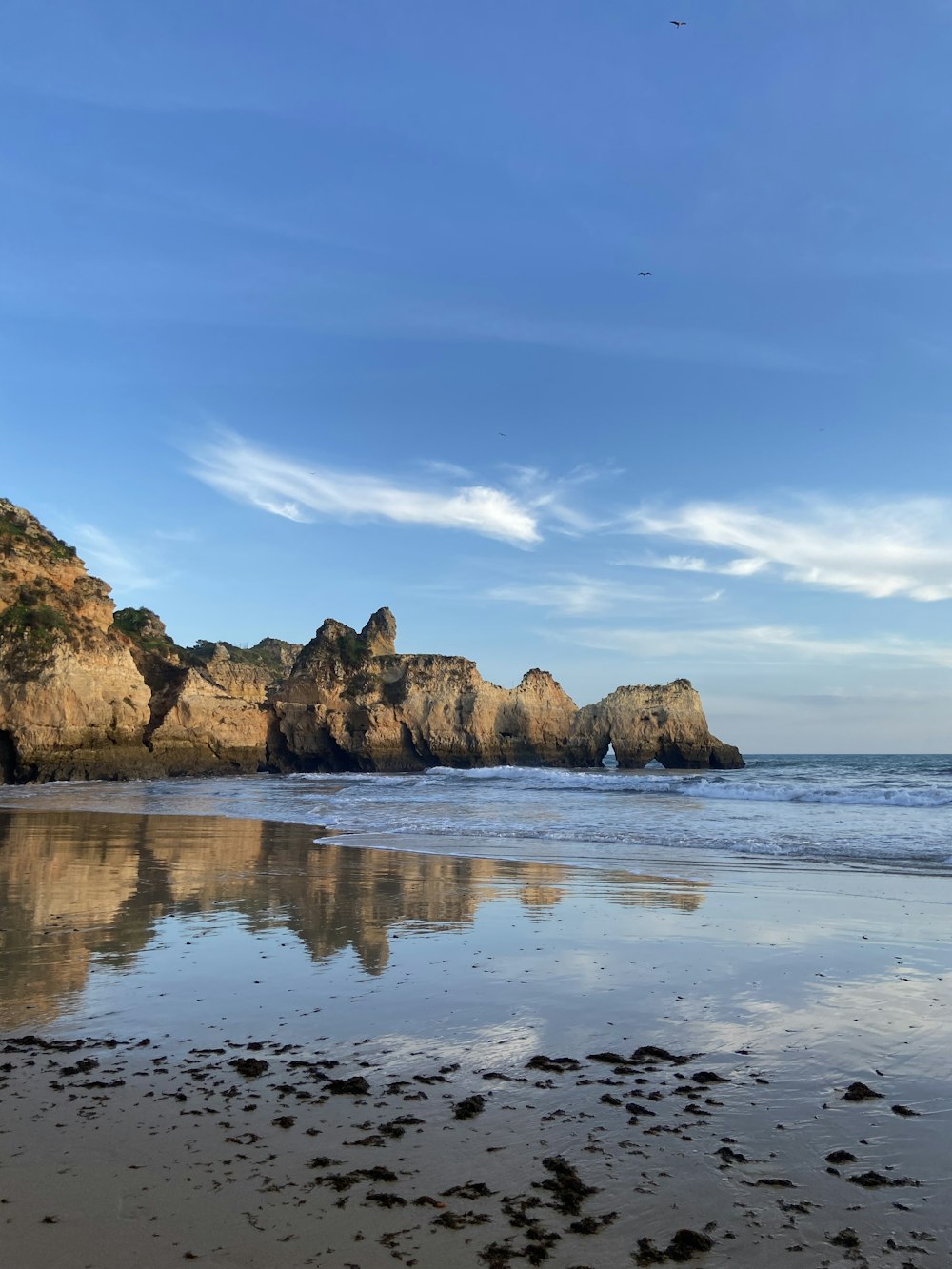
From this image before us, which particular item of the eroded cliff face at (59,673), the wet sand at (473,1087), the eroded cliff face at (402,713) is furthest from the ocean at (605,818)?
the eroded cliff face at (402,713)

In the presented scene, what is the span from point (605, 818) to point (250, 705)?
3761cm

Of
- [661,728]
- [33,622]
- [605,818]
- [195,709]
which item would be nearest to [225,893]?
[605,818]

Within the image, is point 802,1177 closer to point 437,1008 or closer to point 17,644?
point 437,1008

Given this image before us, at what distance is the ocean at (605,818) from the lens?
41.9 ft

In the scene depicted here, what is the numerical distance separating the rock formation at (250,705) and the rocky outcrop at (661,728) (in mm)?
94

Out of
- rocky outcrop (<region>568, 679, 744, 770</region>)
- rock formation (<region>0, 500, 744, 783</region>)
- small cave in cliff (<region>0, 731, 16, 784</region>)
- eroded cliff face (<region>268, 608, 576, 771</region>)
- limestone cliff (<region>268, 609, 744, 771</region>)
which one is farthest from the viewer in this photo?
rocky outcrop (<region>568, 679, 744, 770</region>)

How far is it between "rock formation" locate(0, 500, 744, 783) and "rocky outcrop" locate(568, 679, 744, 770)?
3.7 inches

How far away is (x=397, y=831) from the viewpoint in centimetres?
1653

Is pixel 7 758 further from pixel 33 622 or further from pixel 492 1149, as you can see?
pixel 492 1149

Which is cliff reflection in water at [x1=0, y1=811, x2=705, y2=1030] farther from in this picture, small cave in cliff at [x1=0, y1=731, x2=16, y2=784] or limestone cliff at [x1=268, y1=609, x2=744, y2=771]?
limestone cliff at [x1=268, y1=609, x2=744, y2=771]

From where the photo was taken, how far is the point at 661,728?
60.9 metres

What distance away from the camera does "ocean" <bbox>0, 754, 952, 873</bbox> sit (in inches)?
503

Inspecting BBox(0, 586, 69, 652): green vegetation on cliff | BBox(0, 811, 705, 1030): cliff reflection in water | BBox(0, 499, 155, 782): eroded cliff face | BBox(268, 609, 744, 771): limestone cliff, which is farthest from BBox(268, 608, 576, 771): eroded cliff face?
BBox(0, 811, 705, 1030): cliff reflection in water

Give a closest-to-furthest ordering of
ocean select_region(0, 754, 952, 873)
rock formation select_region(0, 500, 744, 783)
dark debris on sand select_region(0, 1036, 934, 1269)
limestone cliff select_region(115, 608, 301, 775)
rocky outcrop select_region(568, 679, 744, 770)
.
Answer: dark debris on sand select_region(0, 1036, 934, 1269) → ocean select_region(0, 754, 952, 873) → rock formation select_region(0, 500, 744, 783) → limestone cliff select_region(115, 608, 301, 775) → rocky outcrop select_region(568, 679, 744, 770)
